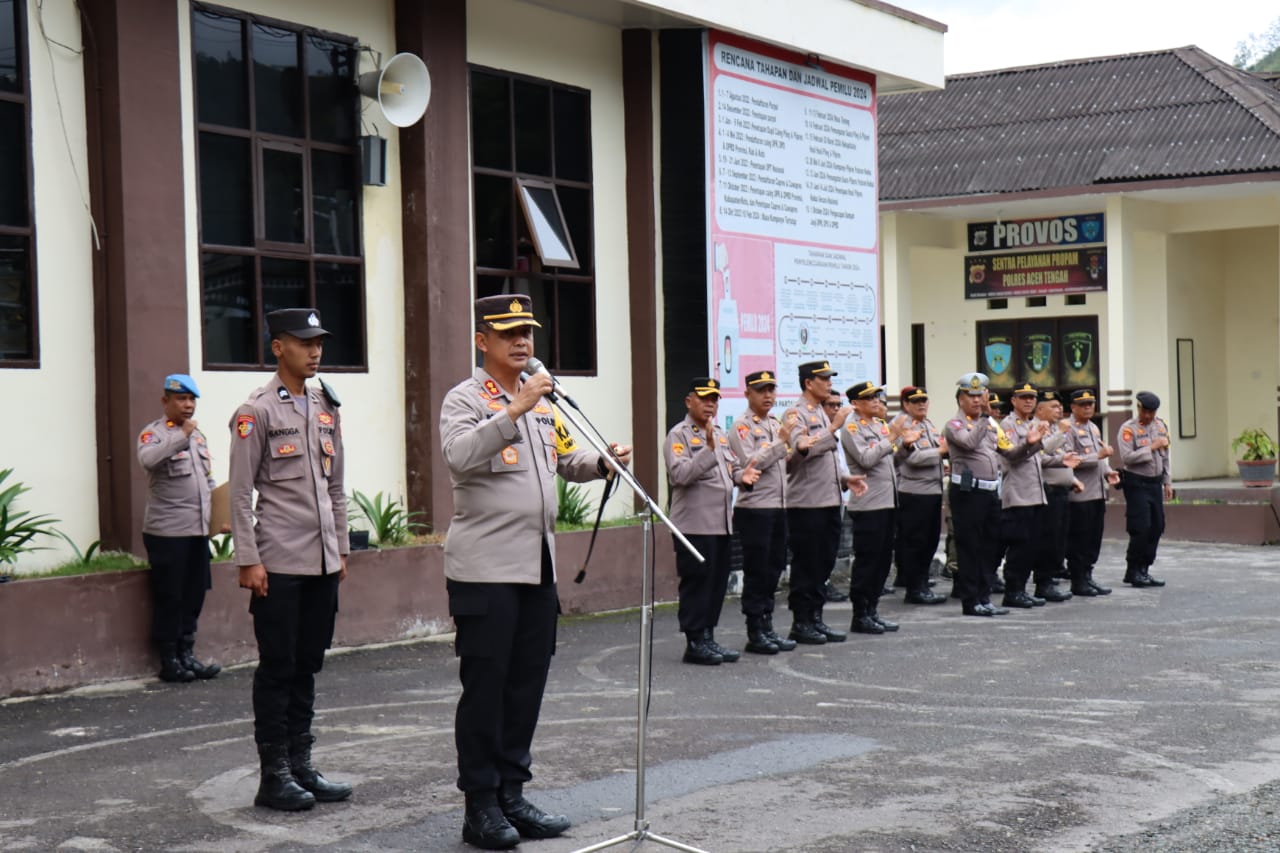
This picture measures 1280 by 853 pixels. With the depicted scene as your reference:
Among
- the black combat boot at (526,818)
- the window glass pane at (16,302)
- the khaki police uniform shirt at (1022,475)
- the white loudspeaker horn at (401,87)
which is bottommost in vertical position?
the black combat boot at (526,818)

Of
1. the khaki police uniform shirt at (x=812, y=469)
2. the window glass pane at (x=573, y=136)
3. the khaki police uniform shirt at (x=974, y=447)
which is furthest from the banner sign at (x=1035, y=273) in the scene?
the khaki police uniform shirt at (x=812, y=469)

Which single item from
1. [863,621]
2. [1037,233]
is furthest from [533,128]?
[1037,233]

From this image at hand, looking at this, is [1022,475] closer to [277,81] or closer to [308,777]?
[277,81]

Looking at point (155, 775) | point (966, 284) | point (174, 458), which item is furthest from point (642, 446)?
point (966, 284)

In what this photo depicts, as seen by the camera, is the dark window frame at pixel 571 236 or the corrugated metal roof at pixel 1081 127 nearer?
the dark window frame at pixel 571 236

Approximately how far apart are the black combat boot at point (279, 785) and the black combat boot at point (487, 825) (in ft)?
2.86

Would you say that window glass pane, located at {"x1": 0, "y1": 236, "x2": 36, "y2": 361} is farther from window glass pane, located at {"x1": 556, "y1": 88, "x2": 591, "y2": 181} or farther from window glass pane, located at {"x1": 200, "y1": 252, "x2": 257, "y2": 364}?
window glass pane, located at {"x1": 556, "y1": 88, "x2": 591, "y2": 181}

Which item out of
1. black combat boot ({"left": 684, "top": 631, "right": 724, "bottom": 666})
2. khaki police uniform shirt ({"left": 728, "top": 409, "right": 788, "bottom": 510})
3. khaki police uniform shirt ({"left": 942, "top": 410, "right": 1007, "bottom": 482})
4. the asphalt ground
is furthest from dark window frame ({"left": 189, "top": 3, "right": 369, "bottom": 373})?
khaki police uniform shirt ({"left": 942, "top": 410, "right": 1007, "bottom": 482})

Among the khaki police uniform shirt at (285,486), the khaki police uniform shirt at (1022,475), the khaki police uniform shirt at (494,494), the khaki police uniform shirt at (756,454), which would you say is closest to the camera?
the khaki police uniform shirt at (494,494)

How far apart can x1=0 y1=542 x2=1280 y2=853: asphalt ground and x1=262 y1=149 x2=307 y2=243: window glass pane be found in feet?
10.6

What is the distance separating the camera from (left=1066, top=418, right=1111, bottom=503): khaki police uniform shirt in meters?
15.7

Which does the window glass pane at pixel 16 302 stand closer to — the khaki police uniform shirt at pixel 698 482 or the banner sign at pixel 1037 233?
the khaki police uniform shirt at pixel 698 482

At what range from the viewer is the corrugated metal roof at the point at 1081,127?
23375 millimetres

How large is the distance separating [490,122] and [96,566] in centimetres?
555
